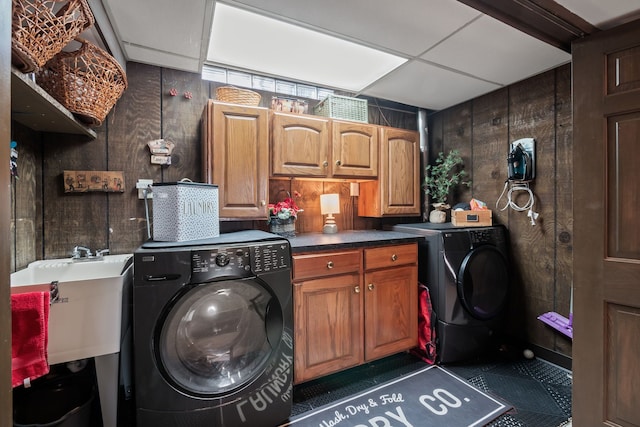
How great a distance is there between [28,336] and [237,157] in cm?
134

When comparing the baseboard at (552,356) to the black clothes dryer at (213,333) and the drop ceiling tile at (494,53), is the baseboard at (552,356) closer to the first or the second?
the black clothes dryer at (213,333)

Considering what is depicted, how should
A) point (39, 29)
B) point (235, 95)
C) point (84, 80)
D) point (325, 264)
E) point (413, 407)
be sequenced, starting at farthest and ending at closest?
point (235, 95) < point (325, 264) < point (413, 407) < point (84, 80) < point (39, 29)

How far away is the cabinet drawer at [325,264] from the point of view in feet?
5.74

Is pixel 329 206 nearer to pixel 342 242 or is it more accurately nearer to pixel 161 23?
pixel 342 242

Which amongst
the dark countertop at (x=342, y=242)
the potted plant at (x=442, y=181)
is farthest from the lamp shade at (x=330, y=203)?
the potted plant at (x=442, y=181)

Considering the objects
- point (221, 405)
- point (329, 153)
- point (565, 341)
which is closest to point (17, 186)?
point (221, 405)

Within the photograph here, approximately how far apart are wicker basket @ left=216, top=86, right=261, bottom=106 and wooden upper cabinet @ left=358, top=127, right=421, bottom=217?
116 centimetres

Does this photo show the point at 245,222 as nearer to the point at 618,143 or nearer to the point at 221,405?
the point at 221,405

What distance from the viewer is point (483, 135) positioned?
2594 millimetres

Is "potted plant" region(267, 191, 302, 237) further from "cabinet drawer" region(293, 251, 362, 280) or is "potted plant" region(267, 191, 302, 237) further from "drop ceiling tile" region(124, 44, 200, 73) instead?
"drop ceiling tile" region(124, 44, 200, 73)

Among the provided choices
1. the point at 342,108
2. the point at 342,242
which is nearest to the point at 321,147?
the point at 342,108

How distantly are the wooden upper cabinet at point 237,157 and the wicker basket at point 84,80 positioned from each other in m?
0.55

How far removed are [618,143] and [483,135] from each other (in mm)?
1375

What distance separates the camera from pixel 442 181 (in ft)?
8.79
